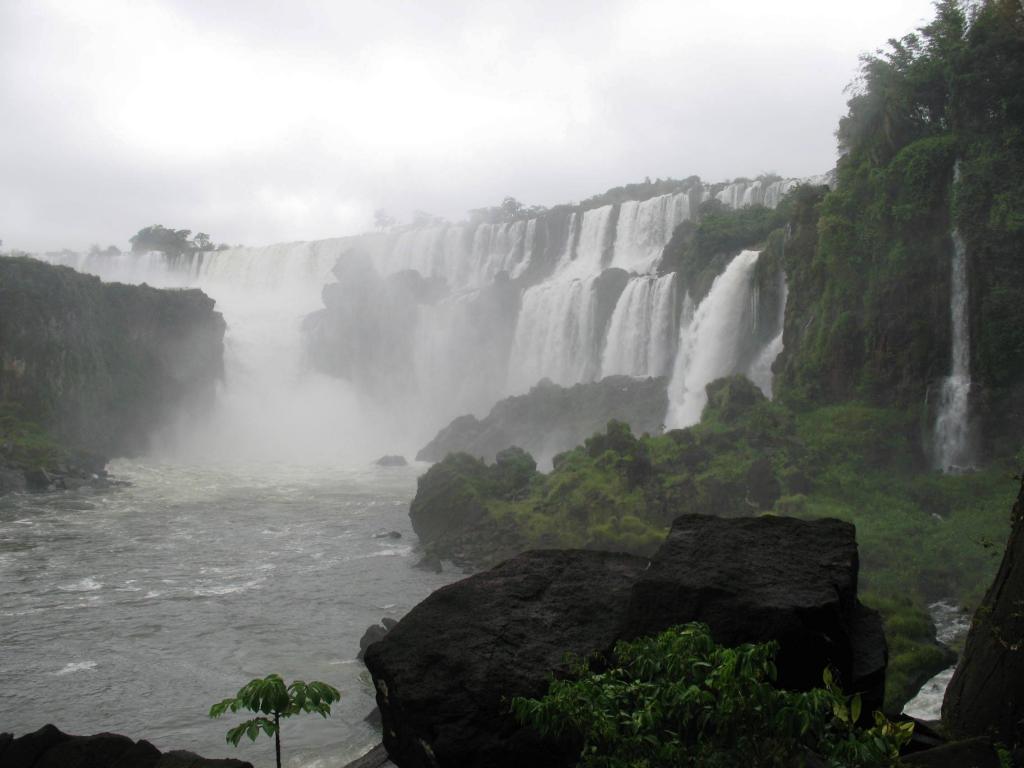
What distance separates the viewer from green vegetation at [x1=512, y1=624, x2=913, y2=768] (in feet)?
12.3

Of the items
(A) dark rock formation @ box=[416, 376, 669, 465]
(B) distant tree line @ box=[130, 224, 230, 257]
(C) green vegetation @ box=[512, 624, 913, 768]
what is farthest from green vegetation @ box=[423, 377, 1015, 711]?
(B) distant tree line @ box=[130, 224, 230, 257]

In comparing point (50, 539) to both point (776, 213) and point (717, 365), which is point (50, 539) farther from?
point (776, 213)

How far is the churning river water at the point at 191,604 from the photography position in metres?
13.4

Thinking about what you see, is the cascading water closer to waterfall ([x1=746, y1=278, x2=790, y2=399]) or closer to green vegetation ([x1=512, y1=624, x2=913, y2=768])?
waterfall ([x1=746, y1=278, x2=790, y2=399])

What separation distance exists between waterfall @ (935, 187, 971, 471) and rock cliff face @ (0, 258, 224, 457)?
3629cm

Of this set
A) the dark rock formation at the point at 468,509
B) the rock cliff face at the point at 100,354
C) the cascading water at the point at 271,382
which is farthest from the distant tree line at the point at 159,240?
the dark rock formation at the point at 468,509

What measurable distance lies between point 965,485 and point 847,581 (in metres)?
17.6

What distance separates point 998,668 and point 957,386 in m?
18.2

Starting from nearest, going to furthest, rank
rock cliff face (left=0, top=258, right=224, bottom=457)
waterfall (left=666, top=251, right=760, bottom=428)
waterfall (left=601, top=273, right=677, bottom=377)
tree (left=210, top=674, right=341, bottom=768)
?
tree (left=210, top=674, right=341, bottom=768), waterfall (left=666, top=251, right=760, bottom=428), rock cliff face (left=0, top=258, right=224, bottom=457), waterfall (left=601, top=273, right=677, bottom=377)

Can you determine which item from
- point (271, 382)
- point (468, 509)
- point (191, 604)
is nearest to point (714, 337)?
point (468, 509)

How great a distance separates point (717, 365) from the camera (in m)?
33.6

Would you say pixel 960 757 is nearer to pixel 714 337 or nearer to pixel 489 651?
pixel 489 651

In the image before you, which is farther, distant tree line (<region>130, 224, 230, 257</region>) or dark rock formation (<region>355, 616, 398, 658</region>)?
distant tree line (<region>130, 224, 230, 257</region>)

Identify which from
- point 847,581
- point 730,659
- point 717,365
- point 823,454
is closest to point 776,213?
point 717,365
